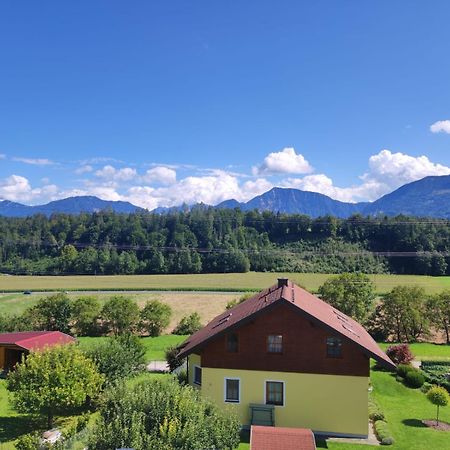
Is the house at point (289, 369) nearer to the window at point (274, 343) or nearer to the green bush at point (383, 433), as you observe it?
the window at point (274, 343)

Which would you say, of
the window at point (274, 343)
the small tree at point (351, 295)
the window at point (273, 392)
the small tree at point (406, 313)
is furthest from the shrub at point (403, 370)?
the small tree at point (406, 313)

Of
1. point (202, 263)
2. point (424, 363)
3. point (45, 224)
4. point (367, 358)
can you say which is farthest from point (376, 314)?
point (45, 224)

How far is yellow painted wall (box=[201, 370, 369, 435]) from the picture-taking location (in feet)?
74.6

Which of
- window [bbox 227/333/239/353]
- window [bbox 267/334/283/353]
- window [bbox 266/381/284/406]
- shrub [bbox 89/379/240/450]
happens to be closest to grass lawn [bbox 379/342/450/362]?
window [bbox 266/381/284/406]

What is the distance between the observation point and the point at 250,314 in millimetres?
23500

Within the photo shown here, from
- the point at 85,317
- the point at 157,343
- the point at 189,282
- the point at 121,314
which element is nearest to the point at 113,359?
the point at 157,343

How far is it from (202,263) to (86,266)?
1194 inches

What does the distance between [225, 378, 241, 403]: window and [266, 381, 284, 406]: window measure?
5.10 ft

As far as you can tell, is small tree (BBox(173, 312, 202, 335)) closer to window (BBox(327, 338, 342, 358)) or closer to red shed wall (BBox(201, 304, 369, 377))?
red shed wall (BBox(201, 304, 369, 377))

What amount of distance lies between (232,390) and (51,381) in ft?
30.1

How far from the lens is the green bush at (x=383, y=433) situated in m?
21.9

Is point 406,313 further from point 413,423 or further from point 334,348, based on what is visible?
point 334,348

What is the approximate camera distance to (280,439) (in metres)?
17.8

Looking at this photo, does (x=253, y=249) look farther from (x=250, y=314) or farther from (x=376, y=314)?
(x=250, y=314)
